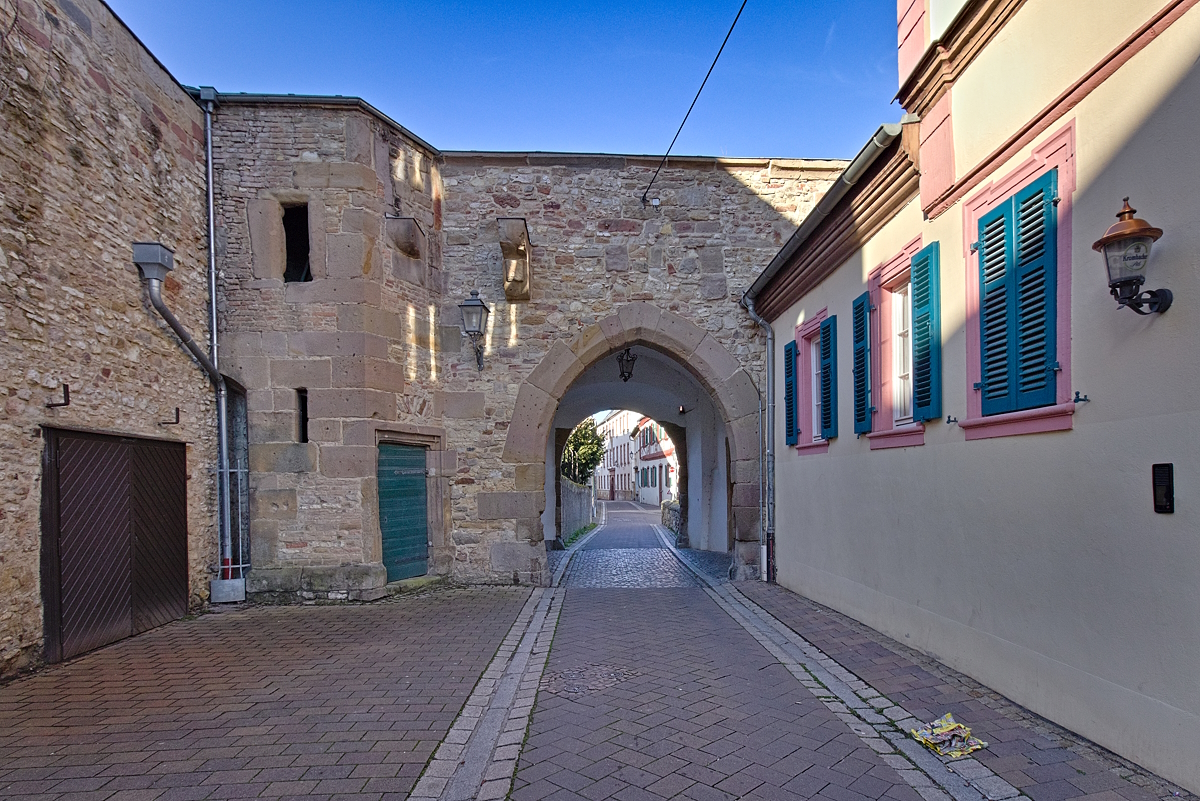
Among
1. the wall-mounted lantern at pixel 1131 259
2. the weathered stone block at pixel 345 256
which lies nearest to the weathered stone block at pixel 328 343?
the weathered stone block at pixel 345 256

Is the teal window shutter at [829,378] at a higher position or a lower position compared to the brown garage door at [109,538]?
higher

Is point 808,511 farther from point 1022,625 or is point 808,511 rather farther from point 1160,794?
point 1160,794

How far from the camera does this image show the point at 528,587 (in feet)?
28.8

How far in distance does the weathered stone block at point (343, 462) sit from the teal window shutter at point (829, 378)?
4.96 metres

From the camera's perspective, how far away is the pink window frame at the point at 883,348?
5.55 m

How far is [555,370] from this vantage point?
9070 mm

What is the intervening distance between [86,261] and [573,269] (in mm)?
5255

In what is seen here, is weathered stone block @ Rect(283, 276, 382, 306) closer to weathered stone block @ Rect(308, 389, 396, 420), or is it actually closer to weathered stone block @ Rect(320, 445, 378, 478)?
weathered stone block @ Rect(308, 389, 396, 420)

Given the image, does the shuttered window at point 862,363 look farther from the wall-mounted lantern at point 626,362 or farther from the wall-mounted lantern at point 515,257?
the wall-mounted lantern at point 626,362

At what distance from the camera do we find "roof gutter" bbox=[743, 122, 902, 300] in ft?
17.2

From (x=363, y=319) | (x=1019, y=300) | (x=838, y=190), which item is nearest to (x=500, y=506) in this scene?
(x=363, y=319)

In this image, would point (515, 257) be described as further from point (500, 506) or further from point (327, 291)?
point (500, 506)

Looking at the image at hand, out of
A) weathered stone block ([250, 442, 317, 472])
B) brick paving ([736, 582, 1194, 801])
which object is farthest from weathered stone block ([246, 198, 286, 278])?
brick paving ([736, 582, 1194, 801])

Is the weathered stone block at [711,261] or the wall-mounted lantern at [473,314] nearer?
the wall-mounted lantern at [473,314]
